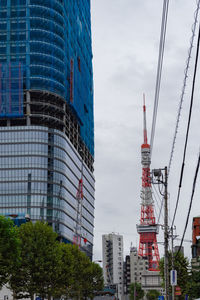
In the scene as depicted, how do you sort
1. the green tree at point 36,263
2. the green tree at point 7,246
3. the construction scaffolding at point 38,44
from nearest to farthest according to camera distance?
1. the green tree at point 7,246
2. the green tree at point 36,263
3. the construction scaffolding at point 38,44

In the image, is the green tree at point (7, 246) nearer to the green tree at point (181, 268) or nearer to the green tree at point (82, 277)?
the green tree at point (82, 277)

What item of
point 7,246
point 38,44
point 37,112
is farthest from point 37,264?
point 38,44

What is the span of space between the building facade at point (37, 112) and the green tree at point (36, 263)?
274 feet

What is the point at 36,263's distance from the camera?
67.4 m

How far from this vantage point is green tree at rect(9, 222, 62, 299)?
222 ft

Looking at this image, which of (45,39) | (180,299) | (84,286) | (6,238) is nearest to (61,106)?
(45,39)

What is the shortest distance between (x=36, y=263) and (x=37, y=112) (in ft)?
334

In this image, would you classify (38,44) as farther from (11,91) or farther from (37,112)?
(37,112)

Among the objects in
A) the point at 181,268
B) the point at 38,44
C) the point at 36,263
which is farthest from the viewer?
the point at 38,44

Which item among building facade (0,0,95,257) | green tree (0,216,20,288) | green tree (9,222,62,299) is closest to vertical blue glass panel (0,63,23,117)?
building facade (0,0,95,257)

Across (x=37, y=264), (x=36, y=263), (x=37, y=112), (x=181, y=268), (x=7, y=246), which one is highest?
(x=37, y=112)

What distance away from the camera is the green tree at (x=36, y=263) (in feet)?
222

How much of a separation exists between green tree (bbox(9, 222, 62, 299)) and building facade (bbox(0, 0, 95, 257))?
8364 centimetres

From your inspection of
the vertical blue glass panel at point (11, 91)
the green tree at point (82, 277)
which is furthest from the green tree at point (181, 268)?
the vertical blue glass panel at point (11, 91)
